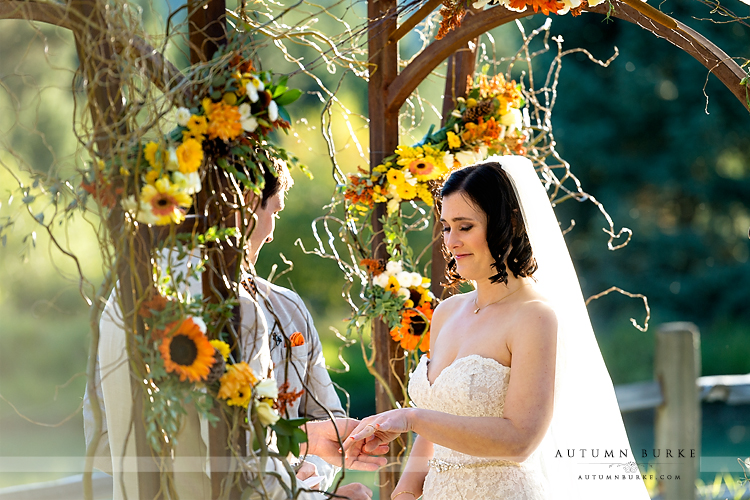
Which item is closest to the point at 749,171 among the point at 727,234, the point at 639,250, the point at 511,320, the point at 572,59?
the point at 727,234

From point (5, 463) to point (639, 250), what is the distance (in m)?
8.42

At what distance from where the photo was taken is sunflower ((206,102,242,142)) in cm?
129

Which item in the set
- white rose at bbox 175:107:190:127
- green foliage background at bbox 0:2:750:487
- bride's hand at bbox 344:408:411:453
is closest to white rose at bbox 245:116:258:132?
white rose at bbox 175:107:190:127

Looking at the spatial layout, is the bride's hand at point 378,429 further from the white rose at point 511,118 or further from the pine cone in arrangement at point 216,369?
the white rose at point 511,118

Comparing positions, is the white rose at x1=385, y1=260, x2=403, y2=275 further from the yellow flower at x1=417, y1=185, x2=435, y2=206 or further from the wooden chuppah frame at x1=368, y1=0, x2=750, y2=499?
the yellow flower at x1=417, y1=185, x2=435, y2=206

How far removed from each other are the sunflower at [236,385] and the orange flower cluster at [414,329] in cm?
125

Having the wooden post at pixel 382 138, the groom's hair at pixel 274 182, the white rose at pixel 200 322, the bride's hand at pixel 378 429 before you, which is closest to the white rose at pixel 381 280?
the wooden post at pixel 382 138

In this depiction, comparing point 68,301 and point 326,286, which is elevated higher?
point 326,286

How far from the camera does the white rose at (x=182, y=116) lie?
4.12ft

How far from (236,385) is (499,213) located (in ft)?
2.99

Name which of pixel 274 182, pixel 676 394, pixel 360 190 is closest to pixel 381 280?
pixel 360 190

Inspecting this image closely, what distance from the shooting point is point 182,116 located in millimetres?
1262

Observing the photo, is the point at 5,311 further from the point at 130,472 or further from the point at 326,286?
the point at 326,286

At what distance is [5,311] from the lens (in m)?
1.45
